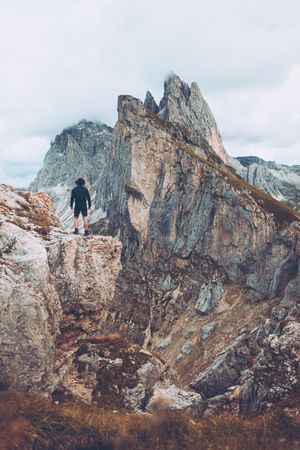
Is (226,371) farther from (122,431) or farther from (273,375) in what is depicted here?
(122,431)

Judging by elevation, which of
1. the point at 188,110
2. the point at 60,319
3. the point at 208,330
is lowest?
the point at 208,330

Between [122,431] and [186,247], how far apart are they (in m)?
104

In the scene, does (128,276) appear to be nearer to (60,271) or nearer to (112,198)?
(112,198)

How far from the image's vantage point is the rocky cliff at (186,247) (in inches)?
3666

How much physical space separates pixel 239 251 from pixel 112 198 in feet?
156

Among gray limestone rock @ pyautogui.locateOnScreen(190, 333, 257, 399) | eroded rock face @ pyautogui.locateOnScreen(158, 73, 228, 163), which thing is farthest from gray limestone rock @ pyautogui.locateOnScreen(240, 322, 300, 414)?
eroded rock face @ pyautogui.locateOnScreen(158, 73, 228, 163)

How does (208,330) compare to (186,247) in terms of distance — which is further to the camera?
(186,247)

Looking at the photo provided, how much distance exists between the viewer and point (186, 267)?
113 m

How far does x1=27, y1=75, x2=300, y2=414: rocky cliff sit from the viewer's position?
93125 millimetres

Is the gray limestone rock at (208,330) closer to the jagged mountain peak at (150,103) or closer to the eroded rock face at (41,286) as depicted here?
the eroded rock face at (41,286)

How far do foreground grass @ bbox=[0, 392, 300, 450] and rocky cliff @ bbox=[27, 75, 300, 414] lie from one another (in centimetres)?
6203

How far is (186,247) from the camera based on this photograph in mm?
115500

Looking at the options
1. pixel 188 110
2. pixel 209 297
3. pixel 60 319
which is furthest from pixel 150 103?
pixel 60 319

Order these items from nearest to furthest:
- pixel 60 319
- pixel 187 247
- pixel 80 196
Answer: pixel 60 319 → pixel 80 196 → pixel 187 247
